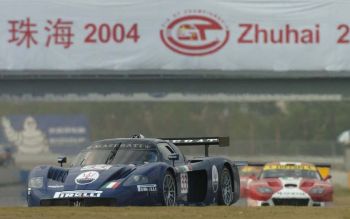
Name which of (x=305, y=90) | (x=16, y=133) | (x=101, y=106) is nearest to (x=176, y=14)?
(x=305, y=90)

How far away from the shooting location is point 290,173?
23016 mm

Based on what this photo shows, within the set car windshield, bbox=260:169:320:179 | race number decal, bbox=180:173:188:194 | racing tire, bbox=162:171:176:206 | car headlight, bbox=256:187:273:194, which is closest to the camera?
racing tire, bbox=162:171:176:206

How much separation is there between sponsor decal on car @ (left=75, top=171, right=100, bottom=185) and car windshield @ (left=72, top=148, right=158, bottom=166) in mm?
689

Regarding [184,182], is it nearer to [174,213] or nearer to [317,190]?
[174,213]

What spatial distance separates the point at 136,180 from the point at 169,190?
0.75 metres

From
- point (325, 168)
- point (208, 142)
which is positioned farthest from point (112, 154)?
point (325, 168)

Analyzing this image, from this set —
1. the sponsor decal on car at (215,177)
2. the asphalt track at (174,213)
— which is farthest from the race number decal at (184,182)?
the asphalt track at (174,213)

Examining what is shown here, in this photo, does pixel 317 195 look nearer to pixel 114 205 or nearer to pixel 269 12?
pixel 114 205

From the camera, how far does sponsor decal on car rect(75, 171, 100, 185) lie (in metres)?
14.2

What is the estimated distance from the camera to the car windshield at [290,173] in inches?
897

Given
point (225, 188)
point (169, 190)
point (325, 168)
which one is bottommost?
point (325, 168)

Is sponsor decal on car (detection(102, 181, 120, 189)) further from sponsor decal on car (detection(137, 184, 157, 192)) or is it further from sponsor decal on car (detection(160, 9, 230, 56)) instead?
sponsor decal on car (detection(160, 9, 230, 56))

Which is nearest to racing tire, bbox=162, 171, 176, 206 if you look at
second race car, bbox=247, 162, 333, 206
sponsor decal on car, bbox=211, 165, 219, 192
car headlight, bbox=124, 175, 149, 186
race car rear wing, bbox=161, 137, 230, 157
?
car headlight, bbox=124, 175, 149, 186

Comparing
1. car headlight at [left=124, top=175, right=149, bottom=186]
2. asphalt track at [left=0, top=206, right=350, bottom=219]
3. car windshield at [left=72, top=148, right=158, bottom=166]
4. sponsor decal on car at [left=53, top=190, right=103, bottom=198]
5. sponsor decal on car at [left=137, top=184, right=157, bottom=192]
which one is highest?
car windshield at [left=72, top=148, right=158, bottom=166]
